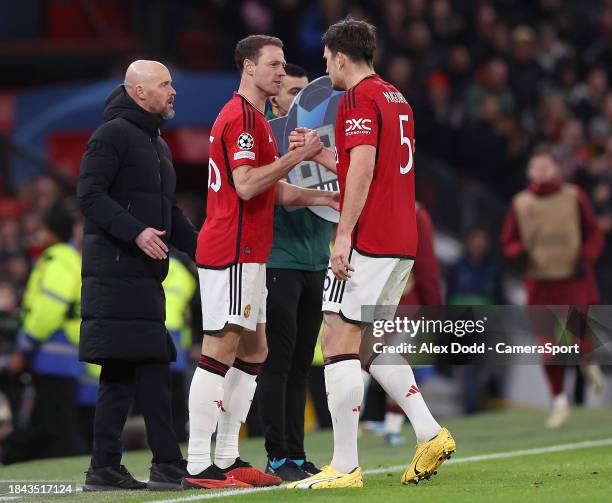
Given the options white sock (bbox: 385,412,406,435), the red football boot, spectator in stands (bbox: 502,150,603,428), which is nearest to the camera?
the red football boot

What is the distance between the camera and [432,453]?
7855 mm

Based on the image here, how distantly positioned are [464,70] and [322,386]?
696 cm

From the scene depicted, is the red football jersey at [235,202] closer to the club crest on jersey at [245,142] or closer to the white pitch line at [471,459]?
the club crest on jersey at [245,142]

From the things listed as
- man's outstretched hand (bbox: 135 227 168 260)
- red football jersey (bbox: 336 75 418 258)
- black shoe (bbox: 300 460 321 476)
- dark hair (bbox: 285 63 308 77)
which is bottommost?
black shoe (bbox: 300 460 321 476)

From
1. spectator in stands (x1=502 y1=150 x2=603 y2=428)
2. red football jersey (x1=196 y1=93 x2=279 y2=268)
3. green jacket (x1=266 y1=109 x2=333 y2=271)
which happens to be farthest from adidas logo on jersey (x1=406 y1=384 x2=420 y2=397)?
spectator in stands (x1=502 y1=150 x2=603 y2=428)

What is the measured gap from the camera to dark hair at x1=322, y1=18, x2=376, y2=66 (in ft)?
25.9

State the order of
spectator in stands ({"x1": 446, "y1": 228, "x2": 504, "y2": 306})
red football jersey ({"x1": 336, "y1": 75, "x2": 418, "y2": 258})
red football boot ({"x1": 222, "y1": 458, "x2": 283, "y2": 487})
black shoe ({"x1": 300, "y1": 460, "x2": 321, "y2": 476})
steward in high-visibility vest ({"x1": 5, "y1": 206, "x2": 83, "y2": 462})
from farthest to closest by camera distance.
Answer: spectator in stands ({"x1": 446, "y1": 228, "x2": 504, "y2": 306}) → steward in high-visibility vest ({"x1": 5, "y1": 206, "x2": 83, "y2": 462}) → black shoe ({"x1": 300, "y1": 460, "x2": 321, "y2": 476}) → red football boot ({"x1": 222, "y1": 458, "x2": 283, "y2": 487}) → red football jersey ({"x1": 336, "y1": 75, "x2": 418, "y2": 258})

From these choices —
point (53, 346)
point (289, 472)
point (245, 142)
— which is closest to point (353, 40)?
point (245, 142)

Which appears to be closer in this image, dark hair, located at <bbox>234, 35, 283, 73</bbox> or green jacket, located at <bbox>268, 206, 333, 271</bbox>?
dark hair, located at <bbox>234, 35, 283, 73</bbox>

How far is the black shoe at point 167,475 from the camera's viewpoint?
8258 millimetres

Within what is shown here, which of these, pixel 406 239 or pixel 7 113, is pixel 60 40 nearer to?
pixel 7 113

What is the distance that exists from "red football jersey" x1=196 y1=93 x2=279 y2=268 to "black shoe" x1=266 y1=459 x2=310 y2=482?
1.29 m

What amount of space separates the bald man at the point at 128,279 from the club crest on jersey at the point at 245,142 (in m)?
0.68

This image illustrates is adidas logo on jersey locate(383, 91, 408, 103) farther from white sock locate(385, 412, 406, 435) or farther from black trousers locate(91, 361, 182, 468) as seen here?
white sock locate(385, 412, 406, 435)
